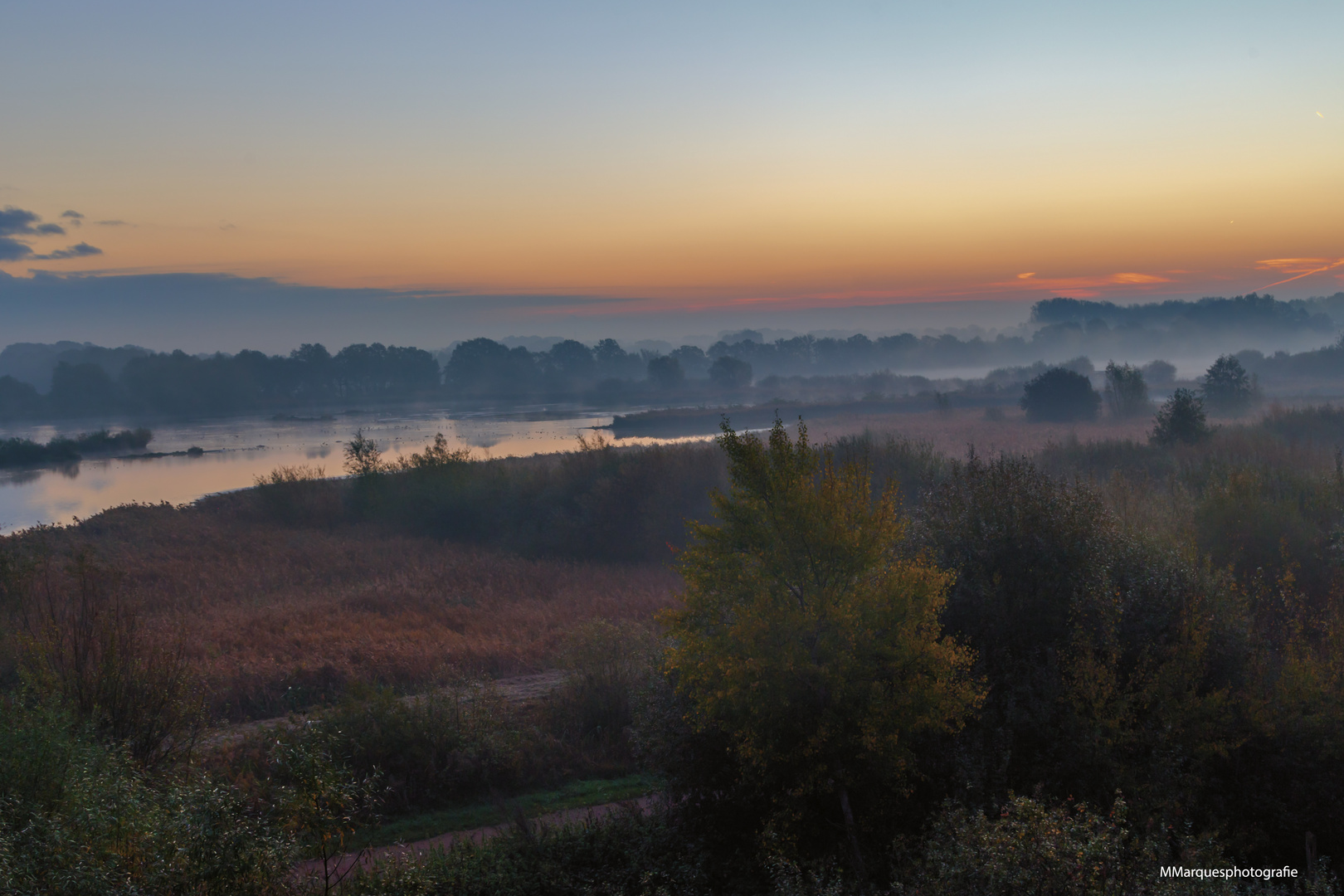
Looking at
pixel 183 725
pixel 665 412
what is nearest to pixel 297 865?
pixel 183 725

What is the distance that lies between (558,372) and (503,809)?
137 metres

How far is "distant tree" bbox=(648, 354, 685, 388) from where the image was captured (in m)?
131

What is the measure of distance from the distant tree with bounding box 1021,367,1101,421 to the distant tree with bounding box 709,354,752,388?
75.2 m

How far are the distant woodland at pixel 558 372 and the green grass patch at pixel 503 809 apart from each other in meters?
74.2

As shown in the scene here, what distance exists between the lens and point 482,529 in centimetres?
3603

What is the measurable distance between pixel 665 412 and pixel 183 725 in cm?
7376

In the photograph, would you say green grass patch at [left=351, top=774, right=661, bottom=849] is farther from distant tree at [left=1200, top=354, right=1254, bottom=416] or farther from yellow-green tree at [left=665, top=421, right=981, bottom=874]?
distant tree at [left=1200, top=354, right=1254, bottom=416]

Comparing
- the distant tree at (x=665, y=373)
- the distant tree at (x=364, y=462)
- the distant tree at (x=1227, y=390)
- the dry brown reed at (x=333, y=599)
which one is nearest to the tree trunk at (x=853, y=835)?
the dry brown reed at (x=333, y=599)

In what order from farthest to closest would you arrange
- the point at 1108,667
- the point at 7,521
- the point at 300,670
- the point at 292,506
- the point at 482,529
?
the point at 7,521
the point at 292,506
the point at 482,529
the point at 300,670
the point at 1108,667

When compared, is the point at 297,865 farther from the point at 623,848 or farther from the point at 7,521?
the point at 7,521

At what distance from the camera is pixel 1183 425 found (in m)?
32.8

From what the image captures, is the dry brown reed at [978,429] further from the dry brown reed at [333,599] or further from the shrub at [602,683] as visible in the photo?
the shrub at [602,683]

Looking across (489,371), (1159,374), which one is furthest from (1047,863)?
(489,371)

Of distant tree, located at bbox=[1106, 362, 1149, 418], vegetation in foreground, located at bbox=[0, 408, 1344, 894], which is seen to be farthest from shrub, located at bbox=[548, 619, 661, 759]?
distant tree, located at bbox=[1106, 362, 1149, 418]
